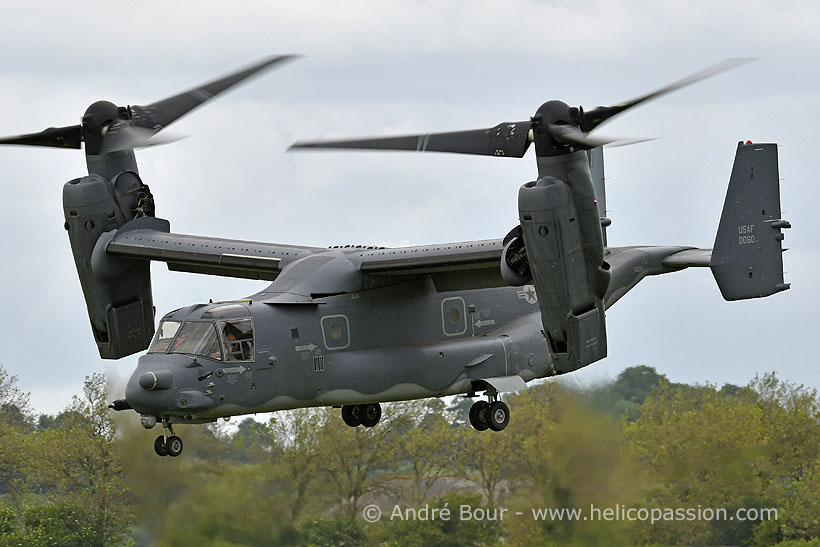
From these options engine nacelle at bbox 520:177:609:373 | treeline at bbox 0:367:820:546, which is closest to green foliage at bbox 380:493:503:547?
treeline at bbox 0:367:820:546

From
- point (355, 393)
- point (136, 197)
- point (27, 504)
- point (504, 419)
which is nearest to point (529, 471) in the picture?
point (504, 419)

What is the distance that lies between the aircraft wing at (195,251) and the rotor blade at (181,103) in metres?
2.09

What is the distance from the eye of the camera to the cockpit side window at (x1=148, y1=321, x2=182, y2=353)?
28.1 meters

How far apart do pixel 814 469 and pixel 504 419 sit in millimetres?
12045

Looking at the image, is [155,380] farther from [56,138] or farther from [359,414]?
[56,138]

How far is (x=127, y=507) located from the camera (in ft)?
123

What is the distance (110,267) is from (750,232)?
41.6ft

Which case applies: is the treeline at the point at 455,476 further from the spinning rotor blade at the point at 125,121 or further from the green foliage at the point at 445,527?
the spinning rotor blade at the point at 125,121

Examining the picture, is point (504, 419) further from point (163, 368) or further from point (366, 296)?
point (163, 368)

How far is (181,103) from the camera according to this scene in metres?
33.2

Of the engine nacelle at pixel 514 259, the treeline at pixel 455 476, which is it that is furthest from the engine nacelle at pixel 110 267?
the engine nacelle at pixel 514 259

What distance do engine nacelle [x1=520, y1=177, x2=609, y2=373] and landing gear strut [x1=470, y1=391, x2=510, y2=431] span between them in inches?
141

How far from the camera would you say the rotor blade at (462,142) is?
26.9 meters

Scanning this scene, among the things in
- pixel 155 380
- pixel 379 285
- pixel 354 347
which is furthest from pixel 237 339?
pixel 379 285
